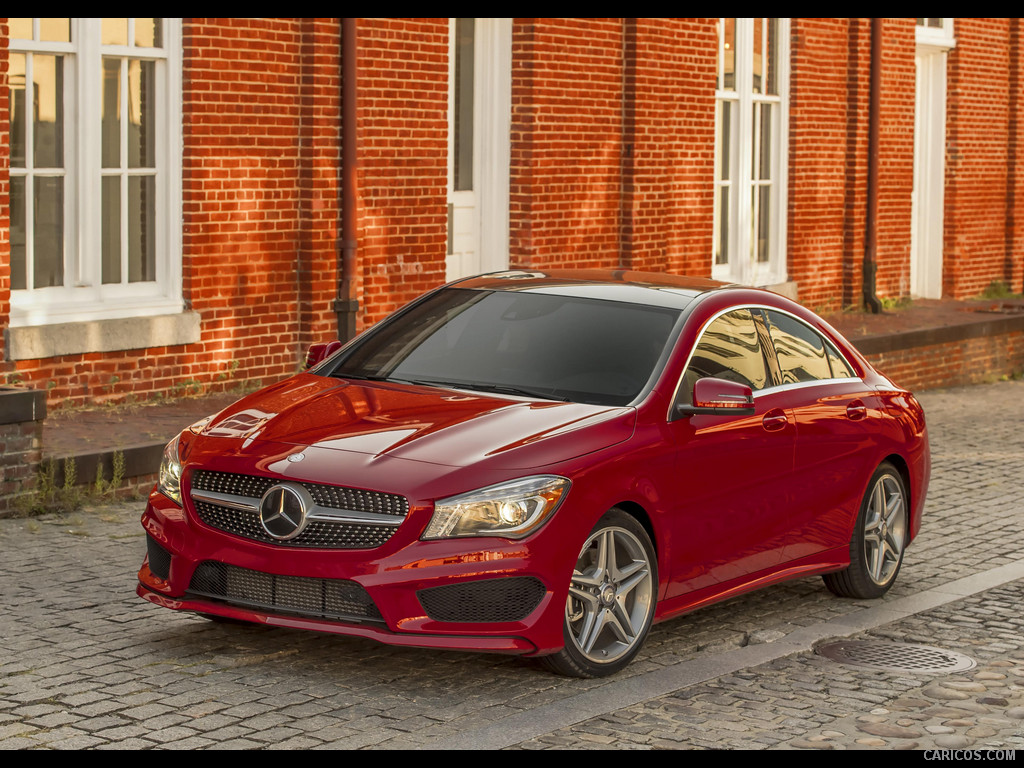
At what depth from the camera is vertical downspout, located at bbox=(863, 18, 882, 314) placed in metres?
20.4

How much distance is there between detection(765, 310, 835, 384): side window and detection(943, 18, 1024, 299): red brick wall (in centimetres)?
1486

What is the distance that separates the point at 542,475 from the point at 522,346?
4.04 ft

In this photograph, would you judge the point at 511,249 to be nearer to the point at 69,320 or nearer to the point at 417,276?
the point at 417,276

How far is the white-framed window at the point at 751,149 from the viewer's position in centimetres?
1872

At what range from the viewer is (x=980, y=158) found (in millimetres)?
23125

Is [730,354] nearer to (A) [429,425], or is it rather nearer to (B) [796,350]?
(B) [796,350]

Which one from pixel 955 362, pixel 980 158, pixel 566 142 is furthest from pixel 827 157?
pixel 566 142

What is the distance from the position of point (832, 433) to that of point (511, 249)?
8.00m

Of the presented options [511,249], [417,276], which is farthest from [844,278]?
[417,276]

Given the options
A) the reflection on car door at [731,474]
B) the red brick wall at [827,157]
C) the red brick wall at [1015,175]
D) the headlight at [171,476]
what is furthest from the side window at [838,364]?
the red brick wall at [1015,175]

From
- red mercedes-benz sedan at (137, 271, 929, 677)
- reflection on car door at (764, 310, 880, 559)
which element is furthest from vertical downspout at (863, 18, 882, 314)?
reflection on car door at (764, 310, 880, 559)

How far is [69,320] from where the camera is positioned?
38.9 ft

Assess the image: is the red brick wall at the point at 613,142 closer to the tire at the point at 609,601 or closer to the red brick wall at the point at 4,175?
the red brick wall at the point at 4,175

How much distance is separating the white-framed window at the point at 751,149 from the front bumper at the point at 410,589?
12.6m
